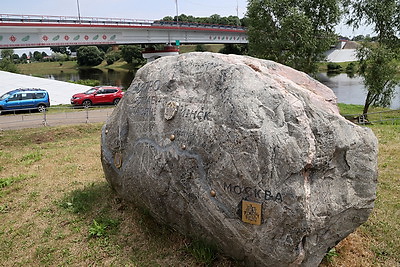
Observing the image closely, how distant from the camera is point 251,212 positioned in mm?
4410

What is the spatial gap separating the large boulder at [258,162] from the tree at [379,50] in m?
16.3

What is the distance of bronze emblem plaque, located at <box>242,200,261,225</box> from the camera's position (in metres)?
4.35

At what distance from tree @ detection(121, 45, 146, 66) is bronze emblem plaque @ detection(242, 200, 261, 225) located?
58.9 meters

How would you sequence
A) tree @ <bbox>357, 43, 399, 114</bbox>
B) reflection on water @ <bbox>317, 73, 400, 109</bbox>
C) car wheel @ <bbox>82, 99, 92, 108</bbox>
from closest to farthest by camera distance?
tree @ <bbox>357, 43, 399, 114</bbox> < car wheel @ <bbox>82, 99, 92, 108</bbox> < reflection on water @ <bbox>317, 73, 400, 109</bbox>

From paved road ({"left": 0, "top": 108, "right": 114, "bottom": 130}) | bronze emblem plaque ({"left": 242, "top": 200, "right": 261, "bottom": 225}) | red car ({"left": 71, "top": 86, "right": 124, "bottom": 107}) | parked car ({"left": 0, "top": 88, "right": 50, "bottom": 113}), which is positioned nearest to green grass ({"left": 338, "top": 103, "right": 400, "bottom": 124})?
paved road ({"left": 0, "top": 108, "right": 114, "bottom": 130})

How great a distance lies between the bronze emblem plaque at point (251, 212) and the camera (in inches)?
171

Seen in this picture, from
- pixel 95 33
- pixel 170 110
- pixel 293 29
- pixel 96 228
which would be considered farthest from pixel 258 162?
pixel 95 33

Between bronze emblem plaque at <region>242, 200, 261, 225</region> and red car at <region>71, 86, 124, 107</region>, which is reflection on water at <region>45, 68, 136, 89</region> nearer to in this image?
red car at <region>71, 86, 124, 107</region>

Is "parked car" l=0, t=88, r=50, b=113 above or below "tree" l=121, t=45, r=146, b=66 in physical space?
below

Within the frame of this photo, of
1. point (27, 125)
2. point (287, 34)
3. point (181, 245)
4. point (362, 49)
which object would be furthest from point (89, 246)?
point (362, 49)

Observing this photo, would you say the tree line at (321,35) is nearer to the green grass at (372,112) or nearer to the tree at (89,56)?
the green grass at (372,112)

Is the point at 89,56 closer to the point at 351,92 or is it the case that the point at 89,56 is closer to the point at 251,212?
the point at 351,92

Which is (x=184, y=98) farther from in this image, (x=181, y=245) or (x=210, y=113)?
(x=181, y=245)

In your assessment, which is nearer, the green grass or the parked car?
the green grass
